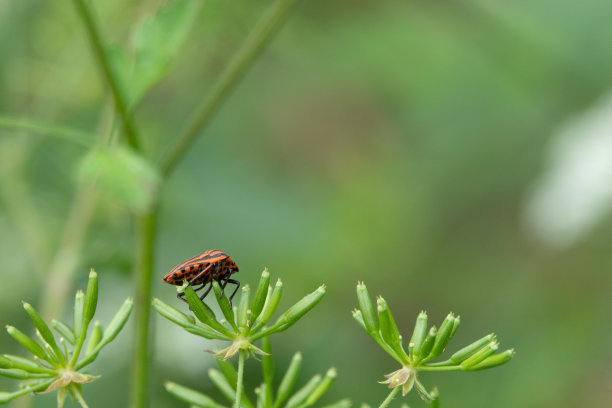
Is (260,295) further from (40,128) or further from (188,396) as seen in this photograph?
(40,128)

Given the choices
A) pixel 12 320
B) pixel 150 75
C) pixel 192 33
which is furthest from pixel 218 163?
pixel 150 75

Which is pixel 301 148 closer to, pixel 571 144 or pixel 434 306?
pixel 434 306

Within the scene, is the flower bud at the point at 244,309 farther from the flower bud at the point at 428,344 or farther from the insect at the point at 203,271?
the flower bud at the point at 428,344

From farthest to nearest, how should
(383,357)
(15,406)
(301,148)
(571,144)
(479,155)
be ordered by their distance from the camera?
(301,148)
(479,155)
(383,357)
(571,144)
(15,406)

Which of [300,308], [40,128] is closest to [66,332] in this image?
[300,308]

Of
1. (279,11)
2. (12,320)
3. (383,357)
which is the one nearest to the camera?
(279,11)


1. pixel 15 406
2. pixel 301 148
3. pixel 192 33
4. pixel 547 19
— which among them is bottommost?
pixel 15 406

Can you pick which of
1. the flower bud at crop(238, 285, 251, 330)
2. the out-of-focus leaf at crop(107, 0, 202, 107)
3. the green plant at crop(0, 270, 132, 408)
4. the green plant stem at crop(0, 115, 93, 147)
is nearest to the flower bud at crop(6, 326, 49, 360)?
the green plant at crop(0, 270, 132, 408)
